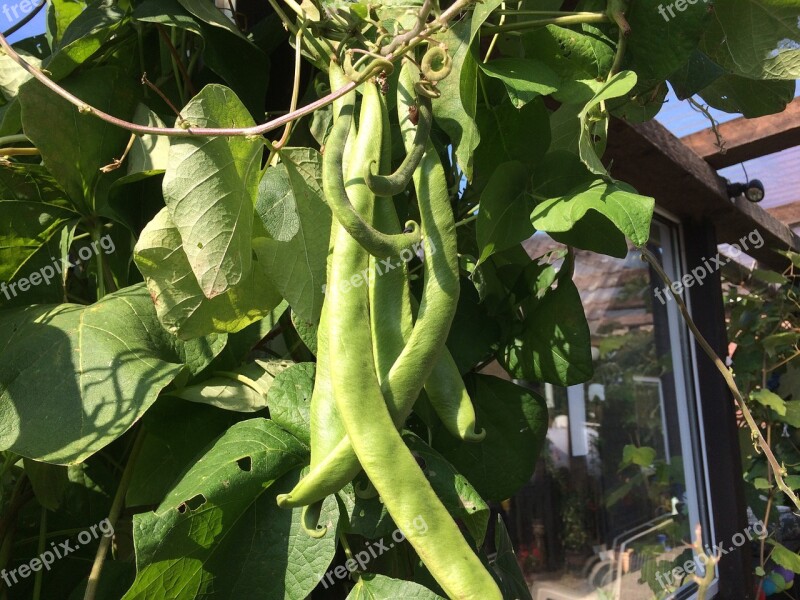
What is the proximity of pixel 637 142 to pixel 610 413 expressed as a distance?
1.09 metres

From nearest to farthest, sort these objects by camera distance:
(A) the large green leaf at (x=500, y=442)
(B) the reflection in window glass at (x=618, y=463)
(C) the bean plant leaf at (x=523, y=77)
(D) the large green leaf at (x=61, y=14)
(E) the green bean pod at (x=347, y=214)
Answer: (E) the green bean pod at (x=347, y=214) → (C) the bean plant leaf at (x=523, y=77) → (A) the large green leaf at (x=500, y=442) → (D) the large green leaf at (x=61, y=14) → (B) the reflection in window glass at (x=618, y=463)

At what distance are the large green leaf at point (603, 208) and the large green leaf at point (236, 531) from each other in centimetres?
23

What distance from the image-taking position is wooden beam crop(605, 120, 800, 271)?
53.2 inches

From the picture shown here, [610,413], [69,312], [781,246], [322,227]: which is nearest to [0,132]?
[69,312]

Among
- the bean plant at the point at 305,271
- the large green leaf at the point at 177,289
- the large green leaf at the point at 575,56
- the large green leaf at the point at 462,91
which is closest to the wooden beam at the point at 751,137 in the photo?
the bean plant at the point at 305,271

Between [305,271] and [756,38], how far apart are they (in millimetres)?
412

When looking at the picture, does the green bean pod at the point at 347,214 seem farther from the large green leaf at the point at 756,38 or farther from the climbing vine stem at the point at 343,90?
the large green leaf at the point at 756,38

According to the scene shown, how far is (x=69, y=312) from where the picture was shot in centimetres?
46

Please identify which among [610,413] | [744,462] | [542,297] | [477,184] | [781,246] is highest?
[477,184]

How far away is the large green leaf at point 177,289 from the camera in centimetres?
41

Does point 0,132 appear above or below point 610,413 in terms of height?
above

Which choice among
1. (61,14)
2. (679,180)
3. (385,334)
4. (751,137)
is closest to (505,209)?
(385,334)

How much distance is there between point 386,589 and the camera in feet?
1.43

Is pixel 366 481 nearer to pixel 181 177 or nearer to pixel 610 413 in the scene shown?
pixel 181 177
